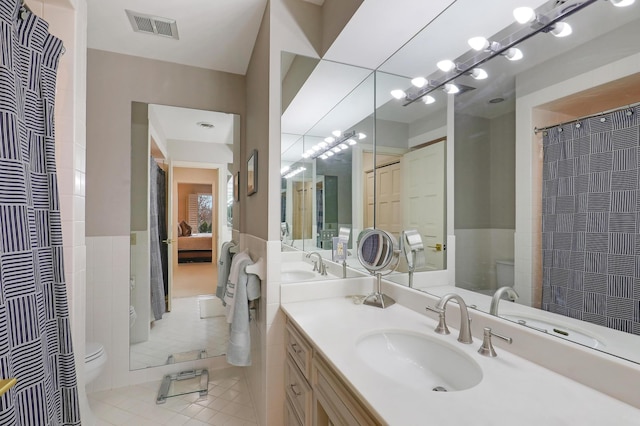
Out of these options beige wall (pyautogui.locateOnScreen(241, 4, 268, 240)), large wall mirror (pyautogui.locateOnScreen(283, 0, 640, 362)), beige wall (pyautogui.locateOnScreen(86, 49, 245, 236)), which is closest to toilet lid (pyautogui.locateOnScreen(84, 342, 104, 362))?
beige wall (pyautogui.locateOnScreen(86, 49, 245, 236))

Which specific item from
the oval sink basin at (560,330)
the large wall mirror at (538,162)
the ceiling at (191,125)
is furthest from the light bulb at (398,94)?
the ceiling at (191,125)

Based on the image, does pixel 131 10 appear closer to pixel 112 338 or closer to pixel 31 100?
pixel 31 100

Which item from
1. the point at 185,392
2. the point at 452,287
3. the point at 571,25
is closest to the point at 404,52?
A: the point at 571,25

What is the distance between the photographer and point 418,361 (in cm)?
117

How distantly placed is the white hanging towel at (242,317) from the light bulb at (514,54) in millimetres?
1585

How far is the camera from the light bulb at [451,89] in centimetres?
143

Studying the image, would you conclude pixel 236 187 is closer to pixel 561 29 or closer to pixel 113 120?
pixel 113 120

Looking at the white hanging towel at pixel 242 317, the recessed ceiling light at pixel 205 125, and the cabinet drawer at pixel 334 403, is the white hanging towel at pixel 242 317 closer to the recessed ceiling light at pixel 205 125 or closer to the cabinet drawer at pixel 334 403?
the cabinet drawer at pixel 334 403

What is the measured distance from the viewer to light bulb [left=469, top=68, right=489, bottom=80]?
127 centimetres

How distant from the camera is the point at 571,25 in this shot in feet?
3.02

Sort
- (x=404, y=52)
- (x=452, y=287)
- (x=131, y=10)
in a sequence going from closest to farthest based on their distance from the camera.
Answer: (x=452, y=287)
(x=404, y=52)
(x=131, y=10)

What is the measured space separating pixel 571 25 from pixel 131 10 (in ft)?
7.23

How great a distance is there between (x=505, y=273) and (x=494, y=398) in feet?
1.61

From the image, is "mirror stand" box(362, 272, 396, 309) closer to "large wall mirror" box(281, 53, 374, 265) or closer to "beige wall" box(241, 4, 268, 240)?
"large wall mirror" box(281, 53, 374, 265)
